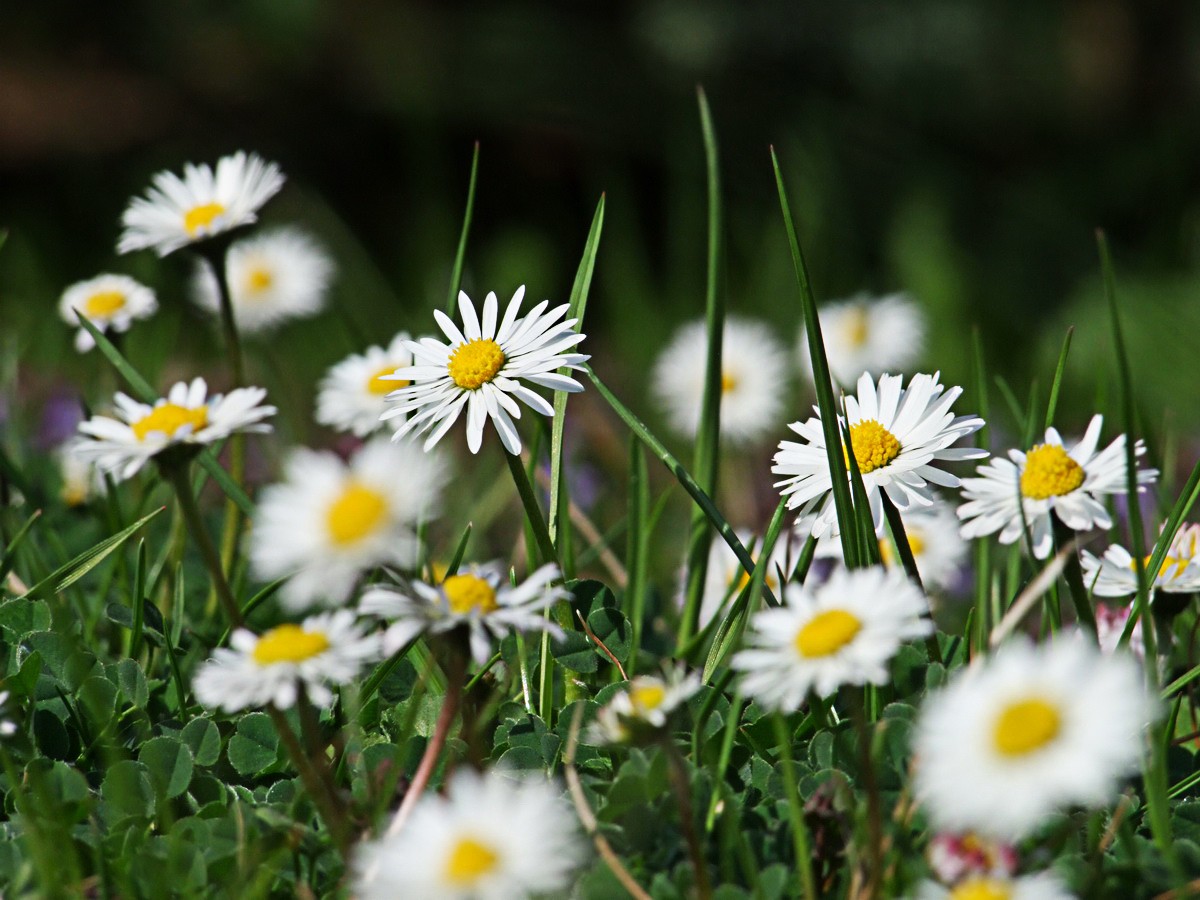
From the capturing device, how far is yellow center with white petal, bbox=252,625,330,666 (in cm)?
68

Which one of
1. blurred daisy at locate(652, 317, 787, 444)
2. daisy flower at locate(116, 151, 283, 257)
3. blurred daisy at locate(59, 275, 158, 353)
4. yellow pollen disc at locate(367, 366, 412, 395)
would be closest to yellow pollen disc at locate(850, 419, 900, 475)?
yellow pollen disc at locate(367, 366, 412, 395)

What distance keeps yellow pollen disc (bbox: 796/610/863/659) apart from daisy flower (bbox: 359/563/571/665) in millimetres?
138

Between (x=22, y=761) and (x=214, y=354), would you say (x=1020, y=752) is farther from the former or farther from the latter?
(x=214, y=354)

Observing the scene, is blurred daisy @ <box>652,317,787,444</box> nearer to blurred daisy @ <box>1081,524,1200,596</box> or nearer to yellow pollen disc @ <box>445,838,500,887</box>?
blurred daisy @ <box>1081,524,1200,596</box>

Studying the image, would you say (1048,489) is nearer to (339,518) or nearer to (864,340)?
(339,518)

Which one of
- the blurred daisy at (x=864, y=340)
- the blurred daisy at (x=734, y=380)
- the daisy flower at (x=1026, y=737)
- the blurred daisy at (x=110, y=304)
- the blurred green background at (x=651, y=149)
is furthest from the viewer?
the blurred green background at (x=651, y=149)

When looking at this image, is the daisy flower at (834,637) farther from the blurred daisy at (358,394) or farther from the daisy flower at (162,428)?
the blurred daisy at (358,394)

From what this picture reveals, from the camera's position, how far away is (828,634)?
652 millimetres

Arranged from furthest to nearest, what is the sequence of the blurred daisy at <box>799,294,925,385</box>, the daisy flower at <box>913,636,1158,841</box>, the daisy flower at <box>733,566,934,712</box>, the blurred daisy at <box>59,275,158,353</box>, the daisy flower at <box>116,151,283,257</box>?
the blurred daisy at <box>799,294,925,385</box> → the blurred daisy at <box>59,275,158,353</box> → the daisy flower at <box>116,151,283,257</box> → the daisy flower at <box>733,566,934,712</box> → the daisy flower at <box>913,636,1158,841</box>

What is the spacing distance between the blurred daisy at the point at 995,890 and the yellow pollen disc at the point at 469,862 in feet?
0.76

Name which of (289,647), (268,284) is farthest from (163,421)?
(268,284)

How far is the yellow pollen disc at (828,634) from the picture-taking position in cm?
65

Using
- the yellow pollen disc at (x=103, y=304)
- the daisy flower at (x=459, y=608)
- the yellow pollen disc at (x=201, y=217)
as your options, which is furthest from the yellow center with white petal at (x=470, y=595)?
the yellow pollen disc at (x=103, y=304)

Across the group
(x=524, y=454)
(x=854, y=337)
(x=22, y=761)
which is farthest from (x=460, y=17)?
(x=22, y=761)
